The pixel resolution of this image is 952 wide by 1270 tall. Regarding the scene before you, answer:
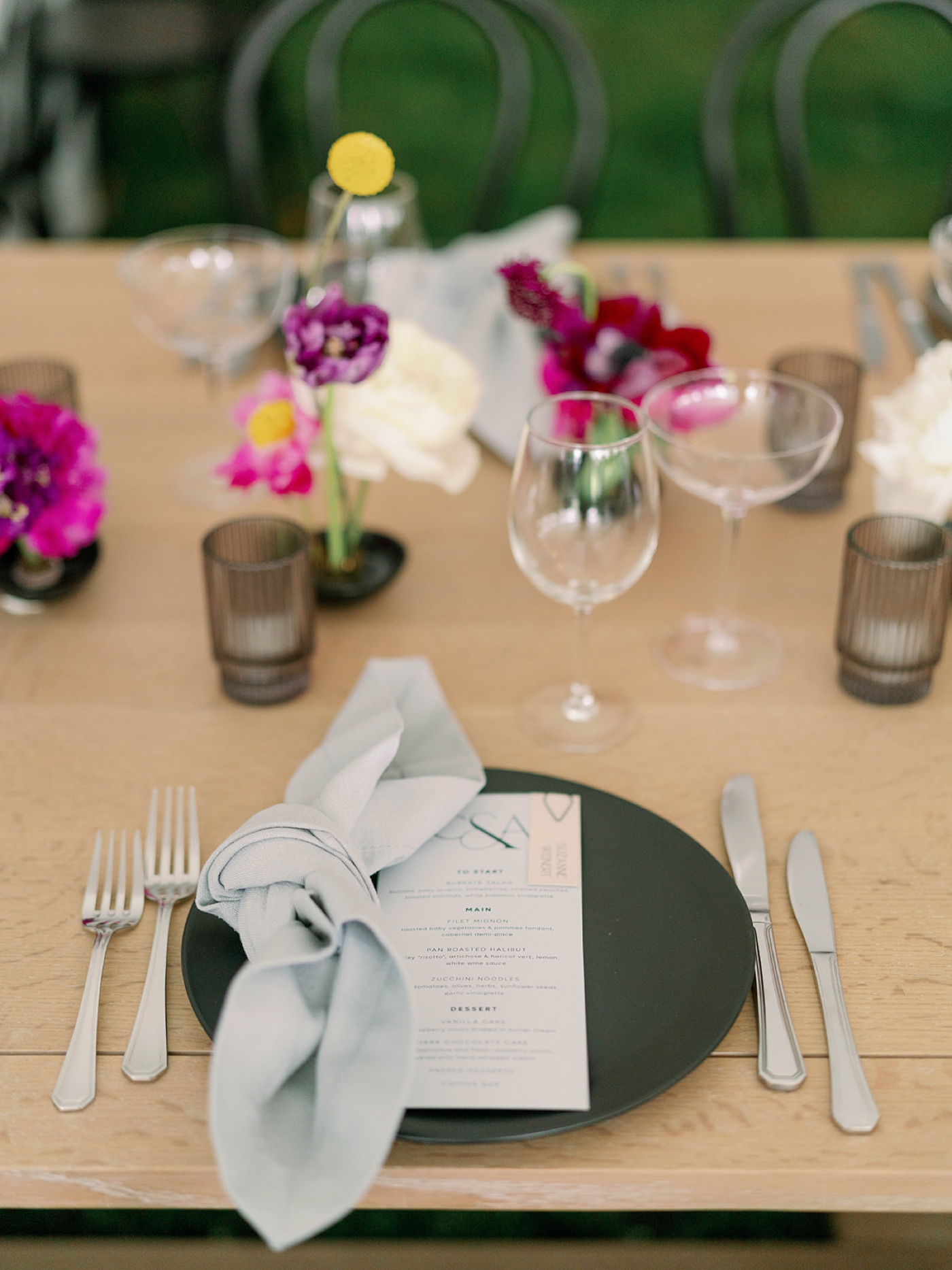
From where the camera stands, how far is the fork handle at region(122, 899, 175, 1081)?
653 millimetres

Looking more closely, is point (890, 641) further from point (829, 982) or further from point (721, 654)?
point (829, 982)

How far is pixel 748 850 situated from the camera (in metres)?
0.79

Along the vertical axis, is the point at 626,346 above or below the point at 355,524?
above

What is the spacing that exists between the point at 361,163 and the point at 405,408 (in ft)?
0.62

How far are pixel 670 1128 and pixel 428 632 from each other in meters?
0.48

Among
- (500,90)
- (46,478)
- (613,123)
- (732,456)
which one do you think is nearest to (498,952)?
(732,456)

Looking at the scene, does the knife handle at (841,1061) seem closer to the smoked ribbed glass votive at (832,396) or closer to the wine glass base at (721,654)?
the wine glass base at (721,654)

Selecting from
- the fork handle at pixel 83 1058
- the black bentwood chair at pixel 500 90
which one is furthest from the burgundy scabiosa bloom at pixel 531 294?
the black bentwood chair at pixel 500 90

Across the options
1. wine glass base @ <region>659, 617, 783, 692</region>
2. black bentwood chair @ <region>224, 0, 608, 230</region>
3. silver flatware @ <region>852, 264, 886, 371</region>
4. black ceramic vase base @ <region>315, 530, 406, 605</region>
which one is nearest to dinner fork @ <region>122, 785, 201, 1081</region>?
black ceramic vase base @ <region>315, 530, 406, 605</region>

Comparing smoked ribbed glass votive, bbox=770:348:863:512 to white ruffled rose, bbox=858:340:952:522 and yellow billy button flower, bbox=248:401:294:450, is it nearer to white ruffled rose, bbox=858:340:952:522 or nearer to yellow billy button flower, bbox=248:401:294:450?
white ruffled rose, bbox=858:340:952:522

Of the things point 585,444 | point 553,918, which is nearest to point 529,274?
point 585,444

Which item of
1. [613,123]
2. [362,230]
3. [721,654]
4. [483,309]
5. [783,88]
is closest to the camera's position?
[721,654]

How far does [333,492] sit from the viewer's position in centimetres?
100

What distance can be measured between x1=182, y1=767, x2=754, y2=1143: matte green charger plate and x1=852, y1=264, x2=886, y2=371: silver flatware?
2.50 feet
